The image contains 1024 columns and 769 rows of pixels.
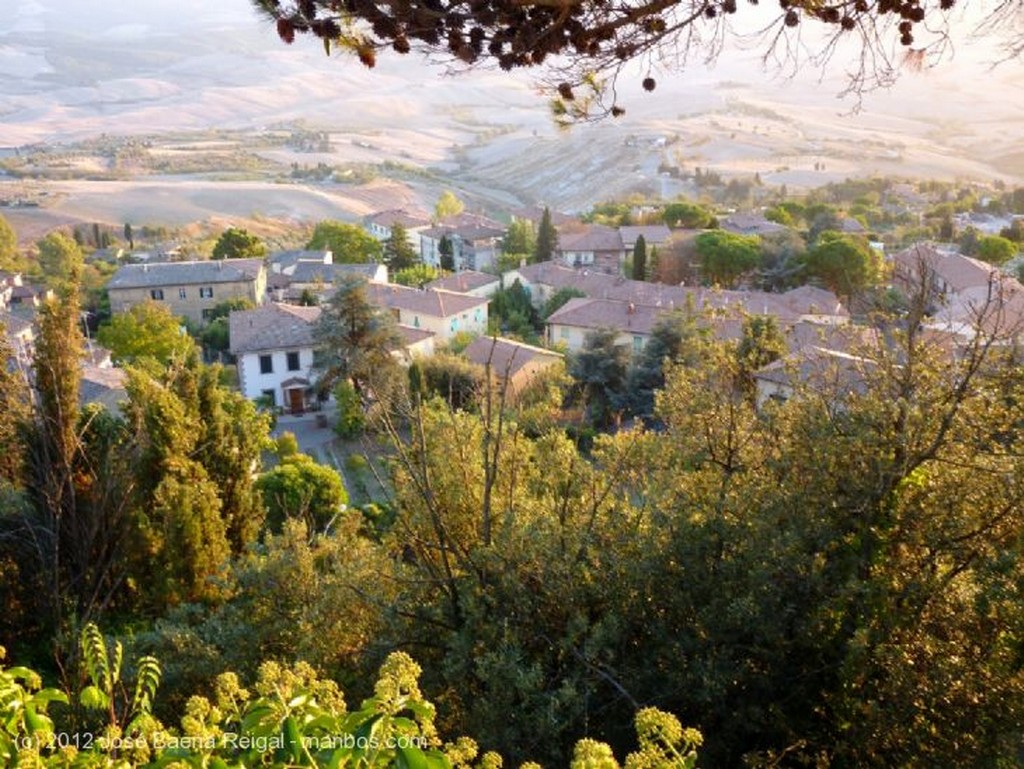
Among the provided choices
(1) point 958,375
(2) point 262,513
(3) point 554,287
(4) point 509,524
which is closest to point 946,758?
(1) point 958,375

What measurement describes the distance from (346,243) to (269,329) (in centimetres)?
2240

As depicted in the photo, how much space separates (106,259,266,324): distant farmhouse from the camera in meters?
40.4

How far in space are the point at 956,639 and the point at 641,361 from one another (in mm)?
21099

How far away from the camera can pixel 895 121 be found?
13450cm

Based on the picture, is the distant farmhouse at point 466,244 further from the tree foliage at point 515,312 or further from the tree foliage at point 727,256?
the tree foliage at point 727,256

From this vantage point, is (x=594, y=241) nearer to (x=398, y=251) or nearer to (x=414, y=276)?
(x=414, y=276)

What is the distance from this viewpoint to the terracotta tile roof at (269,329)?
3069 cm

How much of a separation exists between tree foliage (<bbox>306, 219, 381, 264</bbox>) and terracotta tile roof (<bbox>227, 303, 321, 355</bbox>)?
2066 centimetres

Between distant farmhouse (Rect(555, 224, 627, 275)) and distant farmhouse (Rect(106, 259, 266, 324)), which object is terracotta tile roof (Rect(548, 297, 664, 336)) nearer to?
distant farmhouse (Rect(555, 224, 627, 275))

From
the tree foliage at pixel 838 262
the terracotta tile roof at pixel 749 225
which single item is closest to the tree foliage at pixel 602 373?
the tree foliage at pixel 838 262

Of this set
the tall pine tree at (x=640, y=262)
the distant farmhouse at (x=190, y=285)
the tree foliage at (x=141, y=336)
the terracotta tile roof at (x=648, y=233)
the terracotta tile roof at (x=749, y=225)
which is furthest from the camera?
the terracotta tile roof at (x=648, y=233)

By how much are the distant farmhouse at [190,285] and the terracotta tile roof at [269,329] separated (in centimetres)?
967

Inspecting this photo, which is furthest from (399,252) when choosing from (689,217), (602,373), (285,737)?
(285,737)

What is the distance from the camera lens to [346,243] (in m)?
52.8
